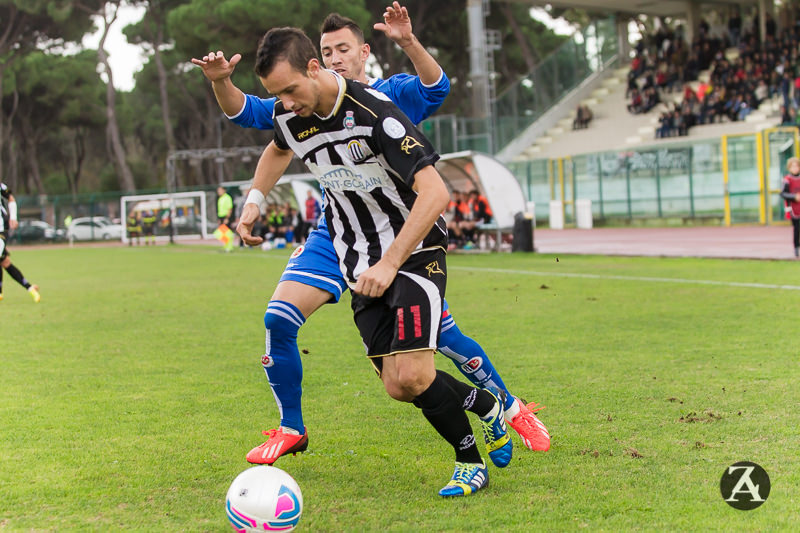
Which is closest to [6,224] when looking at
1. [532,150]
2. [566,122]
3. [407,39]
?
[407,39]

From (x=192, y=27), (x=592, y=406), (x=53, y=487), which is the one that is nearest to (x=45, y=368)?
(x=53, y=487)

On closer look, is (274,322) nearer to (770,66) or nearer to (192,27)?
(770,66)

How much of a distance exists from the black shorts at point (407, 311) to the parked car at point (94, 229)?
4814 cm

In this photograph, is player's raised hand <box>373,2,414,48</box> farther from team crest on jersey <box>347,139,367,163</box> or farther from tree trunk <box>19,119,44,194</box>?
tree trunk <box>19,119,44,194</box>

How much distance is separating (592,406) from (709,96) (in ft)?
104

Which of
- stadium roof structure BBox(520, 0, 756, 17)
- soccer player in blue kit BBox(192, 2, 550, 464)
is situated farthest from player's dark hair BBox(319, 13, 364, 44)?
stadium roof structure BBox(520, 0, 756, 17)

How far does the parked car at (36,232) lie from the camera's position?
46.2 metres

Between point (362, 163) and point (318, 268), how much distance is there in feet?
2.98

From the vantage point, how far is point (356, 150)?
397 cm

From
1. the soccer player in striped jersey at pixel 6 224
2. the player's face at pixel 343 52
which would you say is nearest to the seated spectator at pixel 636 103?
the soccer player in striped jersey at pixel 6 224

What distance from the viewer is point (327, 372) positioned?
711 cm

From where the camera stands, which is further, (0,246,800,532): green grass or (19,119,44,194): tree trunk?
(19,119,44,194): tree trunk

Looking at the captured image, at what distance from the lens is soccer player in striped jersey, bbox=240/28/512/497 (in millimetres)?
3777

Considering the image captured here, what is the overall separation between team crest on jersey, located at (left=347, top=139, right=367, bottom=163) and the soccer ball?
136 centimetres
